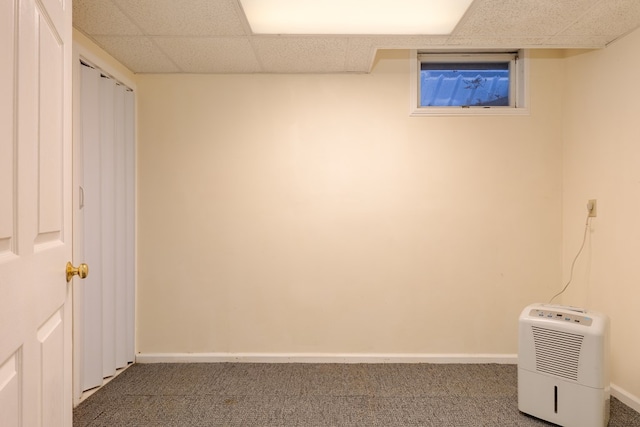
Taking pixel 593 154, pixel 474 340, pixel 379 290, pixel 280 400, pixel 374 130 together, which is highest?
pixel 374 130

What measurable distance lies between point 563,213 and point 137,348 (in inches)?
135

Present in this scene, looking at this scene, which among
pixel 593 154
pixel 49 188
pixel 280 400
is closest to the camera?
pixel 49 188

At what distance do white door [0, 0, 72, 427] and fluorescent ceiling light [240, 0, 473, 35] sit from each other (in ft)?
4.74

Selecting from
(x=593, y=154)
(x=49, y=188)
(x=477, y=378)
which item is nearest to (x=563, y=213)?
(x=593, y=154)

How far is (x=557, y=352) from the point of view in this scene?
2.14 metres

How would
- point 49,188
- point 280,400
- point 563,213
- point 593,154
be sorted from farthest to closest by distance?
1. point 563,213
2. point 593,154
3. point 280,400
4. point 49,188

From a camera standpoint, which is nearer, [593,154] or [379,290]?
[593,154]

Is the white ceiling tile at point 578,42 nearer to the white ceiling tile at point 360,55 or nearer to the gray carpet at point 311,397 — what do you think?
the white ceiling tile at point 360,55

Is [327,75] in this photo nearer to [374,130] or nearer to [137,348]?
[374,130]

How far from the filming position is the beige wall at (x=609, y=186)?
2383mm

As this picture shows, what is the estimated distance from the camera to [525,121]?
3.04m

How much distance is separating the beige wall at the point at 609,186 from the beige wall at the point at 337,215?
0.48 ft

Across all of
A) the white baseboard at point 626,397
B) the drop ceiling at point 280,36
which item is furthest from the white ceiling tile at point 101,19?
the white baseboard at point 626,397

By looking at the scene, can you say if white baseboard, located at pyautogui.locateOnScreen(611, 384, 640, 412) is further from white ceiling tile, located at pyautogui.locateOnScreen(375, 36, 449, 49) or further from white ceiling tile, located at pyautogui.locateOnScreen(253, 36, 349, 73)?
white ceiling tile, located at pyautogui.locateOnScreen(253, 36, 349, 73)
